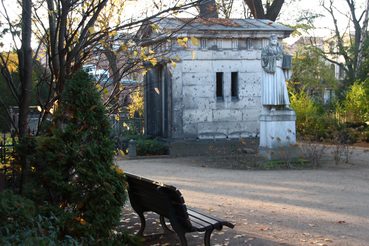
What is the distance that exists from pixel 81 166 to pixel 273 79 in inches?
455

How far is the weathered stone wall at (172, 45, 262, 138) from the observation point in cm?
1977

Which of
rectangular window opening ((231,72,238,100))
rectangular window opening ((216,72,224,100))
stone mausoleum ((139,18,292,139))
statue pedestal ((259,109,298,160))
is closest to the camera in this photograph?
statue pedestal ((259,109,298,160))

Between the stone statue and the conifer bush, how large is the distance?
36.1 ft

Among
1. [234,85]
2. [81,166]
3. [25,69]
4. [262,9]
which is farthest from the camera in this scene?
[262,9]

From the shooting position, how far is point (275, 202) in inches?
392

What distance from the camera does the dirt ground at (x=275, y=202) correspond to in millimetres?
7293

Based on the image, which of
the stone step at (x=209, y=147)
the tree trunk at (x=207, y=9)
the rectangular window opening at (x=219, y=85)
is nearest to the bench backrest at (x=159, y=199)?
the tree trunk at (x=207, y=9)

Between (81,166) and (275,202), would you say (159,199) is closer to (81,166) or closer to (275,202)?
(81,166)

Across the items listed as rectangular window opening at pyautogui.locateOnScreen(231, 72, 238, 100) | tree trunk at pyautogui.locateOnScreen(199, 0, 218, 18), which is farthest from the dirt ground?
rectangular window opening at pyautogui.locateOnScreen(231, 72, 238, 100)

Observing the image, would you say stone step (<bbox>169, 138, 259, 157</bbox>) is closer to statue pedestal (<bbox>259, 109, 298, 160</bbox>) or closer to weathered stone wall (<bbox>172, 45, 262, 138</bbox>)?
weathered stone wall (<bbox>172, 45, 262, 138</bbox>)

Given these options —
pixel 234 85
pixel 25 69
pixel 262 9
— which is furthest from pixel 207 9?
pixel 262 9

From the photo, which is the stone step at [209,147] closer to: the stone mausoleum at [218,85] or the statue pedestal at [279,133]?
the stone mausoleum at [218,85]

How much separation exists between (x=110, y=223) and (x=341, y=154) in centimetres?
1274

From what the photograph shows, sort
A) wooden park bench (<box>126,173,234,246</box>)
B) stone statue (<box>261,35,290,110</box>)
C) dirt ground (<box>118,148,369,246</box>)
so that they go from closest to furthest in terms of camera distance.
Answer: wooden park bench (<box>126,173,234,246</box>) → dirt ground (<box>118,148,369,246</box>) → stone statue (<box>261,35,290,110</box>)
